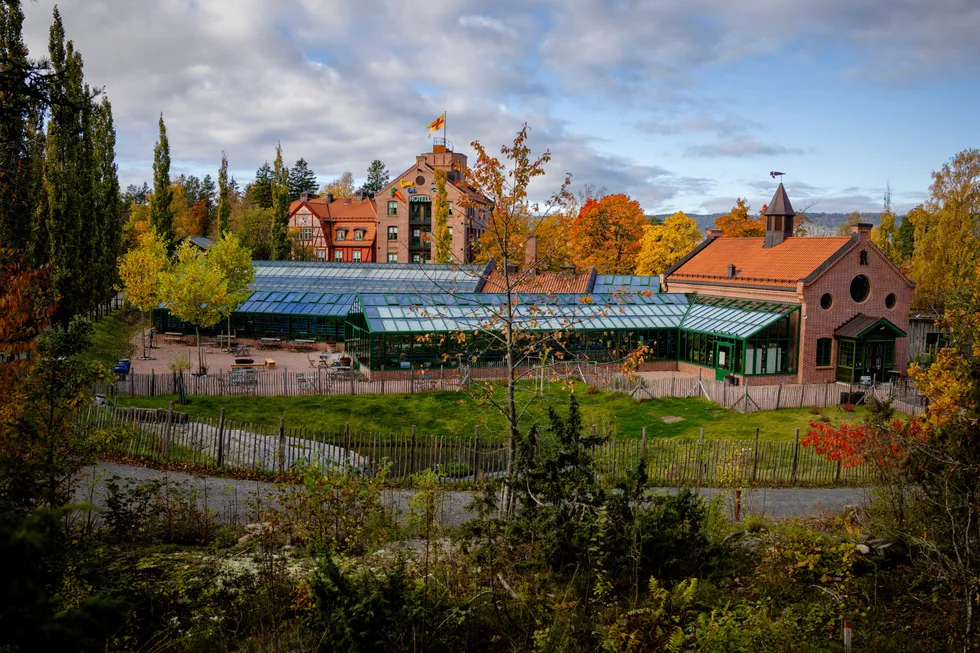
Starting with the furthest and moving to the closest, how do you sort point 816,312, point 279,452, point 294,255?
1. point 294,255
2. point 816,312
3. point 279,452

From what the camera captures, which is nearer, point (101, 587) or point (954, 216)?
point (101, 587)

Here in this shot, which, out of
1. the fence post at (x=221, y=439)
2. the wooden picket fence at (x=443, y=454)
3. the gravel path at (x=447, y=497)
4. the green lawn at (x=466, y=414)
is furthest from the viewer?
the green lawn at (x=466, y=414)

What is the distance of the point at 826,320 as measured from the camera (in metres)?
32.0

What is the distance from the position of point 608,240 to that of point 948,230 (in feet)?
82.6

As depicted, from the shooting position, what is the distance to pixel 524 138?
10352mm

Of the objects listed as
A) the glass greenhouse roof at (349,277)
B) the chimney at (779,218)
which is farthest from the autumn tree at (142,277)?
the chimney at (779,218)

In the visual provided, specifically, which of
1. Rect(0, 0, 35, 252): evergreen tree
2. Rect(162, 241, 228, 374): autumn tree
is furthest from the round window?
Rect(0, 0, 35, 252): evergreen tree

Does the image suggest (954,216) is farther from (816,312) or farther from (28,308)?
→ (28,308)

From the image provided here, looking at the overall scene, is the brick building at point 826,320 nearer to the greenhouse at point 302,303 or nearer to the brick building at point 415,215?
the greenhouse at point 302,303

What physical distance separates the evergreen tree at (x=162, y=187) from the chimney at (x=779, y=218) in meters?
40.5

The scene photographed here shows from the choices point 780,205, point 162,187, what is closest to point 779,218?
point 780,205

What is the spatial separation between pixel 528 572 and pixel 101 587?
4995 mm

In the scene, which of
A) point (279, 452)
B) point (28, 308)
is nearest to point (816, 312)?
point (279, 452)

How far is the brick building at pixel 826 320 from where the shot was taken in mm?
31516
